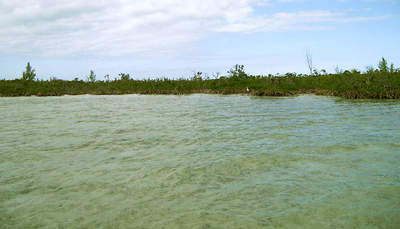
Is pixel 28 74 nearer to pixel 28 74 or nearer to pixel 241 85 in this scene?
pixel 28 74

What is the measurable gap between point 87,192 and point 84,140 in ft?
11.5

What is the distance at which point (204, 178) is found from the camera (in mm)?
4316

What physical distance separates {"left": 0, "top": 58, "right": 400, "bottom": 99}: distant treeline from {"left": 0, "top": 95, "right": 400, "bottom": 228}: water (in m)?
11.5

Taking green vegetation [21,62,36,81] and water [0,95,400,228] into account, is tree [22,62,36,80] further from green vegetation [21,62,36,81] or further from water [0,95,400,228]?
water [0,95,400,228]

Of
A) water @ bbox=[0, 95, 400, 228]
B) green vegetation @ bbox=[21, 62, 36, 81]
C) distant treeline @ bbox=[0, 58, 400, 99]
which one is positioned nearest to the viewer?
water @ bbox=[0, 95, 400, 228]

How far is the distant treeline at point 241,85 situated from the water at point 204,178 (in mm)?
11497

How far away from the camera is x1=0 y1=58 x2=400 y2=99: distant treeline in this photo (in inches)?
714

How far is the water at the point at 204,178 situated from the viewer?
3129 millimetres

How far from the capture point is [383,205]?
3332 millimetres

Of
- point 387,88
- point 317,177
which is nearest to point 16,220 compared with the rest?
point 317,177

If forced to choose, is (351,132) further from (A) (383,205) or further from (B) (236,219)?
(B) (236,219)

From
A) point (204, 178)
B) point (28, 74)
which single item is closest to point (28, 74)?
point (28, 74)

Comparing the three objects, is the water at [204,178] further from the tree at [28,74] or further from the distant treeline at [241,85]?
the tree at [28,74]

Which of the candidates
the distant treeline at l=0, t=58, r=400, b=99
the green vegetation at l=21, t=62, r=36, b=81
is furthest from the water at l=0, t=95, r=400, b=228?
the green vegetation at l=21, t=62, r=36, b=81
